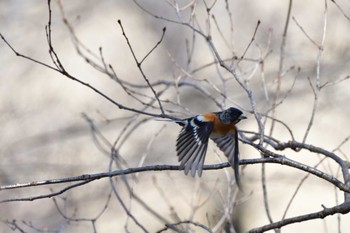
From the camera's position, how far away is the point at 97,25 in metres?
6.73

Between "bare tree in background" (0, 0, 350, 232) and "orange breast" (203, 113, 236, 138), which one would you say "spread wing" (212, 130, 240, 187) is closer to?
"orange breast" (203, 113, 236, 138)

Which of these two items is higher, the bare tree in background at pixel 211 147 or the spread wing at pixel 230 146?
the bare tree in background at pixel 211 147

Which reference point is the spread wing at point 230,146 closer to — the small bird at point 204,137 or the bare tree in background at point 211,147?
the small bird at point 204,137

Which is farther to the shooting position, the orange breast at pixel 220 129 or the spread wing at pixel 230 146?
the orange breast at pixel 220 129

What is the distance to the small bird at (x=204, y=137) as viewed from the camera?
11.5ft

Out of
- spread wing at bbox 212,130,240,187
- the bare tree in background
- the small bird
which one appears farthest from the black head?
the bare tree in background

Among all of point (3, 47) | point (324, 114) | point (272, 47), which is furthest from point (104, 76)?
point (324, 114)

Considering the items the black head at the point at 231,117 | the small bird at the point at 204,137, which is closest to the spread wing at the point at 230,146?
the small bird at the point at 204,137

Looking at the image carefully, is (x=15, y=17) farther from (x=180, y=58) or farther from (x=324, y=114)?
(x=324, y=114)

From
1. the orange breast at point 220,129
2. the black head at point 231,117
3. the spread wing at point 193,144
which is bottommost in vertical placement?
the spread wing at point 193,144

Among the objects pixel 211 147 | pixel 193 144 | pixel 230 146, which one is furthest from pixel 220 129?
pixel 211 147

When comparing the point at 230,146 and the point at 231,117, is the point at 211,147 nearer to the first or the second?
the point at 231,117

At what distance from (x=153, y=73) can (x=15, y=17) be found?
1565 millimetres

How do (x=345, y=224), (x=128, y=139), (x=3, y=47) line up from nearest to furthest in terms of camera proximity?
(x=345, y=224)
(x=128, y=139)
(x=3, y=47)
